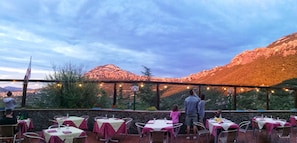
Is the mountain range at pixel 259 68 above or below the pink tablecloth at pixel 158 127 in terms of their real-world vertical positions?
above

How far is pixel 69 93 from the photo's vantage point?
39.5 feet

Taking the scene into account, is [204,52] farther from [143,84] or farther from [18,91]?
[18,91]

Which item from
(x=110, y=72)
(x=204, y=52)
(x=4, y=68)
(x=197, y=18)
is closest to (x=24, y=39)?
(x=4, y=68)

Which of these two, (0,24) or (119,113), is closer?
(119,113)

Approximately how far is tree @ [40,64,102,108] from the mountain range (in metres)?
13.5

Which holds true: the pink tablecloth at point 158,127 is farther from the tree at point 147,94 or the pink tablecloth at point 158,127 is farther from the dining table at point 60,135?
the tree at point 147,94

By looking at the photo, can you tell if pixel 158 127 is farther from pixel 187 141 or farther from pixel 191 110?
pixel 191 110

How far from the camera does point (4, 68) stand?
14.5 m

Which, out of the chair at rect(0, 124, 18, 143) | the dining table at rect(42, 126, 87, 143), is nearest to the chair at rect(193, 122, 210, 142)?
the dining table at rect(42, 126, 87, 143)

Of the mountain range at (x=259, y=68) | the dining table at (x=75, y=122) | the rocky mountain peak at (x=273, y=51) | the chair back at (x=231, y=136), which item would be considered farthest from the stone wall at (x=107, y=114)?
the rocky mountain peak at (x=273, y=51)

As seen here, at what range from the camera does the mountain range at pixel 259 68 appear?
91.1ft

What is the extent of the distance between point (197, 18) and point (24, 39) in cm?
1364

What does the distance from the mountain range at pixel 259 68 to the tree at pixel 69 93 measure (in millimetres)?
13450

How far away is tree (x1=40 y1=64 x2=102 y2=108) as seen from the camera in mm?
11984
